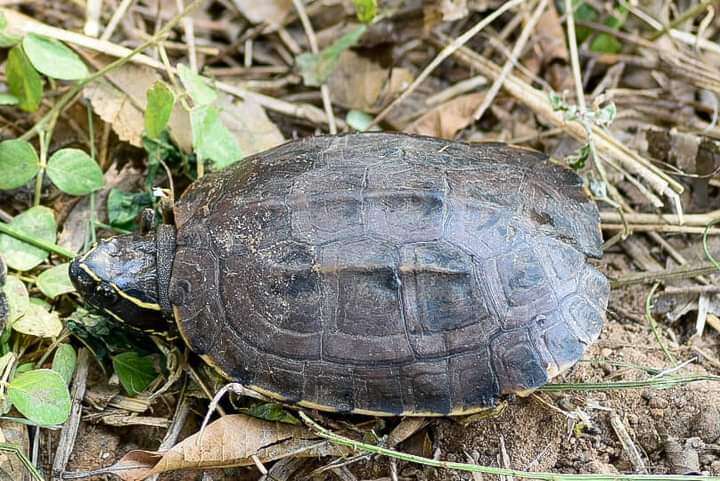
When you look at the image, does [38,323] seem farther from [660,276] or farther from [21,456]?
[660,276]

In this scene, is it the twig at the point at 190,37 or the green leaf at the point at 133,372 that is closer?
the green leaf at the point at 133,372

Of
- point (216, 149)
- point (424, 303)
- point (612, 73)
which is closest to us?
point (424, 303)

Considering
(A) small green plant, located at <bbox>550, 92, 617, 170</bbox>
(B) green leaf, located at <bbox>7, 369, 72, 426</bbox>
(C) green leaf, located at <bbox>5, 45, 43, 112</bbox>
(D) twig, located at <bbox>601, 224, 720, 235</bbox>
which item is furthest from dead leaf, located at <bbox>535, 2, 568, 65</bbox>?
(B) green leaf, located at <bbox>7, 369, 72, 426</bbox>

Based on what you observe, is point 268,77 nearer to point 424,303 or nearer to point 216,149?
point 216,149

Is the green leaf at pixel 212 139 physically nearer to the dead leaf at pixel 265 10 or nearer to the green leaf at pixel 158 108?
the green leaf at pixel 158 108

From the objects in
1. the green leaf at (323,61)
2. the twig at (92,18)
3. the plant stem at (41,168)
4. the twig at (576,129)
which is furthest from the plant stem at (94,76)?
the twig at (576,129)

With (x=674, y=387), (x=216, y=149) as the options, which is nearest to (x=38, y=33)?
(x=216, y=149)
